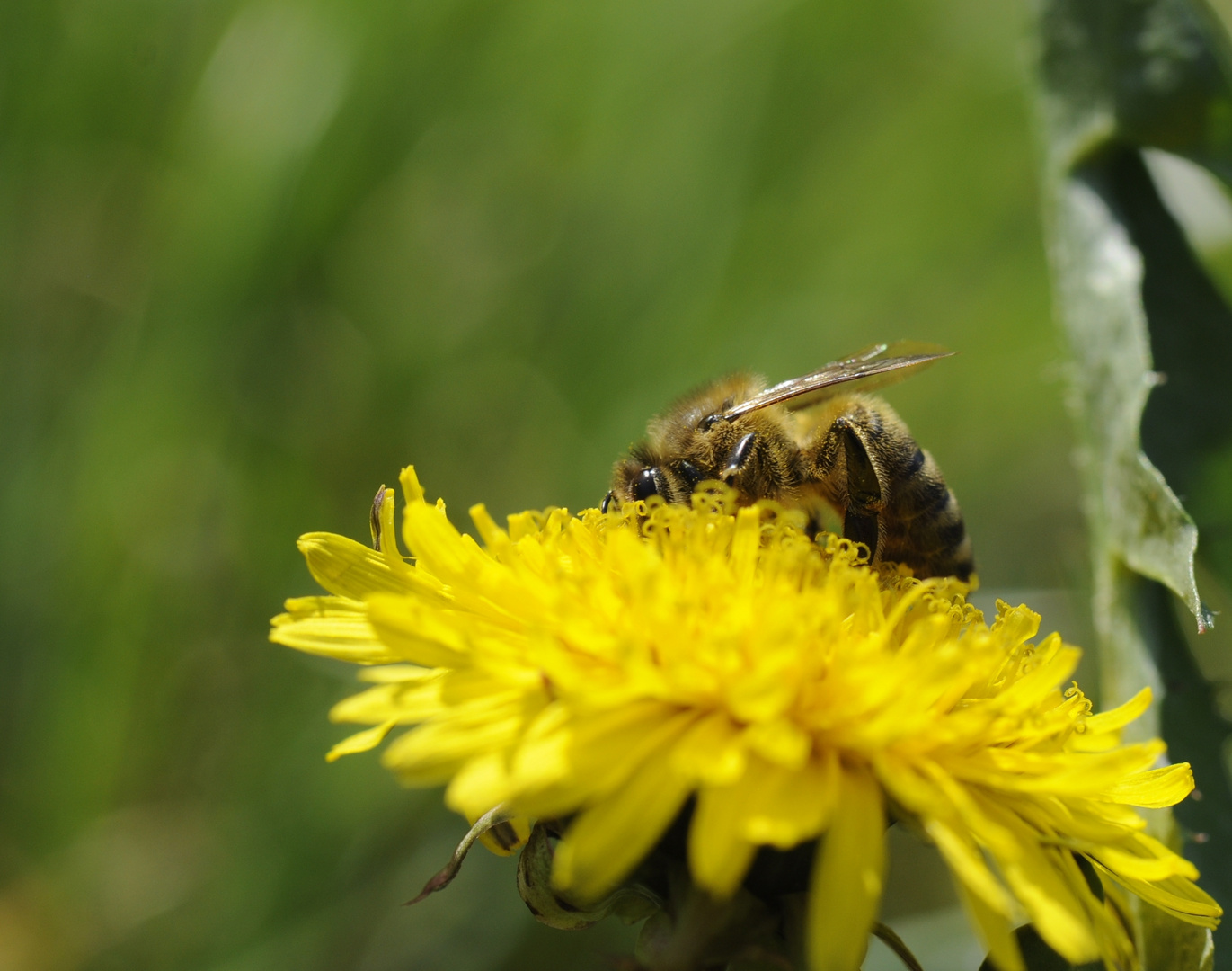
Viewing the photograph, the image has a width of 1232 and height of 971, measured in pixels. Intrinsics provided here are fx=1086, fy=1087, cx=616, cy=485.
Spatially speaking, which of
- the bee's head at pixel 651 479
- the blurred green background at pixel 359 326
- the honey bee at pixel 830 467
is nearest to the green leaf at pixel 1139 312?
the honey bee at pixel 830 467

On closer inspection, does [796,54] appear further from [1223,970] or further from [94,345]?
[1223,970]

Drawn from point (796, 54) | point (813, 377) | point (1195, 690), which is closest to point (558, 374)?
point (796, 54)

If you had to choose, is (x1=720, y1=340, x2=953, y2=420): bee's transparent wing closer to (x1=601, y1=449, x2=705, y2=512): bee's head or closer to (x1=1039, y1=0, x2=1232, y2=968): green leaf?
(x1=601, y1=449, x2=705, y2=512): bee's head

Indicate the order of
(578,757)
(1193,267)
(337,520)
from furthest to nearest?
(337,520)
(1193,267)
(578,757)

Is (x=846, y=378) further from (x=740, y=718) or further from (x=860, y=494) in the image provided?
(x=740, y=718)

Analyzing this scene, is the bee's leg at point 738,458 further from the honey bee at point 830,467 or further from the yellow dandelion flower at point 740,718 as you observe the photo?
the yellow dandelion flower at point 740,718

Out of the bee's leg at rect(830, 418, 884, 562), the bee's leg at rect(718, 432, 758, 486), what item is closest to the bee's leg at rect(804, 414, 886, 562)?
the bee's leg at rect(830, 418, 884, 562)
